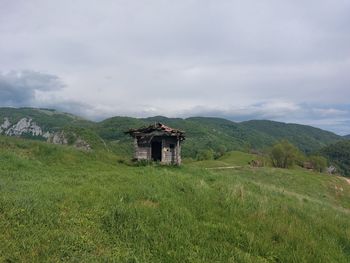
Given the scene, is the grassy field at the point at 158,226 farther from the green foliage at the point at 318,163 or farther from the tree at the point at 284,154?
the green foliage at the point at 318,163

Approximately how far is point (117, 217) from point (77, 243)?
5.83 feet

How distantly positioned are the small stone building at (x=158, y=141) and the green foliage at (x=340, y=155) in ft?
517

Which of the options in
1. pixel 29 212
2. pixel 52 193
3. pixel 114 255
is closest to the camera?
pixel 114 255

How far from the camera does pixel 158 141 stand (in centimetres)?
3375

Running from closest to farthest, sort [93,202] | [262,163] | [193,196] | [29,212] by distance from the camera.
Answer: [29,212] → [93,202] → [193,196] → [262,163]

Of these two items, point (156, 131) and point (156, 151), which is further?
point (156, 151)

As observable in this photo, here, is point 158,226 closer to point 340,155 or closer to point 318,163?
point 318,163

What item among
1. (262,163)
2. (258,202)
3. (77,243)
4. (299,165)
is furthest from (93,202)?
(299,165)

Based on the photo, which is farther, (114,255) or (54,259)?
(114,255)

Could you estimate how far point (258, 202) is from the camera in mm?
12445

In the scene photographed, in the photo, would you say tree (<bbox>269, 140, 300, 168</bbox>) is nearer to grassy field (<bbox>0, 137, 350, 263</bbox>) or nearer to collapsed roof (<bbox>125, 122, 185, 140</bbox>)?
collapsed roof (<bbox>125, 122, 185, 140</bbox>)

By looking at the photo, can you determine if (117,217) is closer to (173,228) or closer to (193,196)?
(173,228)

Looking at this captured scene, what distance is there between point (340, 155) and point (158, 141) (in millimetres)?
176576

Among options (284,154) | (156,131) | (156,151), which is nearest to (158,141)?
(156,131)
